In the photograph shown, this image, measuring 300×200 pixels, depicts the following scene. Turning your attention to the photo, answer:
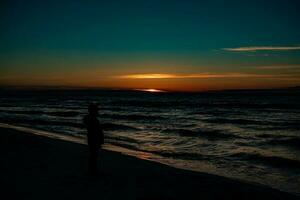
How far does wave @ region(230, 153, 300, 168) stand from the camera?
1184 cm

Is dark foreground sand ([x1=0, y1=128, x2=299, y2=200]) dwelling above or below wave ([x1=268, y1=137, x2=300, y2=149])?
above

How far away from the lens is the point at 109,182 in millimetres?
7941

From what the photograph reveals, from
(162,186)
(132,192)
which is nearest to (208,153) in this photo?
(162,186)

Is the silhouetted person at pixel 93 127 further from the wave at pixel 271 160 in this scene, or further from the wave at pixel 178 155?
the wave at pixel 271 160

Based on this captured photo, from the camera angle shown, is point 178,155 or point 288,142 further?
point 288,142

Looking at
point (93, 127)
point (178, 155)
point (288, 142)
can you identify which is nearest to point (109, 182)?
point (93, 127)

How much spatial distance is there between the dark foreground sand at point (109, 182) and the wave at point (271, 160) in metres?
3.51

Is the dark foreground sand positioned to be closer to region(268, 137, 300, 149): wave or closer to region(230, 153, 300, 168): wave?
region(230, 153, 300, 168): wave

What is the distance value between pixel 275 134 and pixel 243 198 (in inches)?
581

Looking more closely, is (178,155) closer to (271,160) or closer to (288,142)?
(271,160)

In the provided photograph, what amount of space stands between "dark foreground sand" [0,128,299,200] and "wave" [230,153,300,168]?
3.51 m

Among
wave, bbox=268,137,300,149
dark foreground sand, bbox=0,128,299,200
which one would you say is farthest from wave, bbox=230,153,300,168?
wave, bbox=268,137,300,149

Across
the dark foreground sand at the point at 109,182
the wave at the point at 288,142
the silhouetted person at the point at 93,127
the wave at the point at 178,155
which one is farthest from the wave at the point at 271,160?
the silhouetted person at the point at 93,127

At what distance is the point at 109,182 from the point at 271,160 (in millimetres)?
7298
